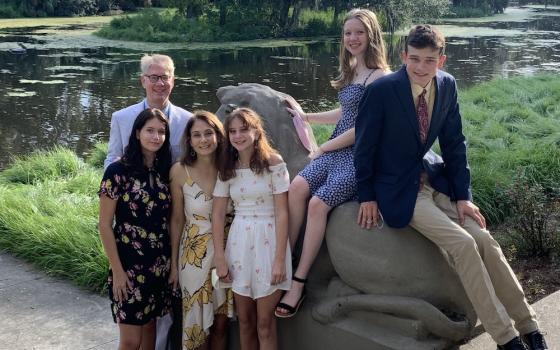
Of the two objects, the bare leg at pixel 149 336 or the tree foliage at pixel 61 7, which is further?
the tree foliage at pixel 61 7

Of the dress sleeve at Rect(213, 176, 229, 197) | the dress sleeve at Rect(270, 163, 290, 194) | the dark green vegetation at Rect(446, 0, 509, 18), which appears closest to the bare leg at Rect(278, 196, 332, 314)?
the dress sleeve at Rect(270, 163, 290, 194)

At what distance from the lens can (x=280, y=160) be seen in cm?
298

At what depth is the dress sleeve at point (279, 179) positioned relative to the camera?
9.57ft

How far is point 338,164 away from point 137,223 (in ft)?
3.16

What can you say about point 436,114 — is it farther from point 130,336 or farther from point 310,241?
point 130,336

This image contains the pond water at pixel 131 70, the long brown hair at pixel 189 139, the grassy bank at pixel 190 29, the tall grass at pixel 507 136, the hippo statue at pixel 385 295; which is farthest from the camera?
the grassy bank at pixel 190 29

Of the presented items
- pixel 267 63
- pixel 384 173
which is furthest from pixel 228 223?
pixel 267 63

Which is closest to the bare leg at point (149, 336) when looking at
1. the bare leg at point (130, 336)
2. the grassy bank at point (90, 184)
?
the bare leg at point (130, 336)

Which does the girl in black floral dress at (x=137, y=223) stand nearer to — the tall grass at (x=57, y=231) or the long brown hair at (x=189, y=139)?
the long brown hair at (x=189, y=139)

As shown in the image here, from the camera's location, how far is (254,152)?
9.67 ft

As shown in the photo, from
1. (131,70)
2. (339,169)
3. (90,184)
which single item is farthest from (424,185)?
(131,70)

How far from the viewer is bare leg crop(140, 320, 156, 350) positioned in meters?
3.16

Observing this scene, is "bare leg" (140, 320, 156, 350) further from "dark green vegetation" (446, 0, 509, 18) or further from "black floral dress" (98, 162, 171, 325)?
"dark green vegetation" (446, 0, 509, 18)

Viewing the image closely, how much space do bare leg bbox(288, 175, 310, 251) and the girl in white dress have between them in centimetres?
6
